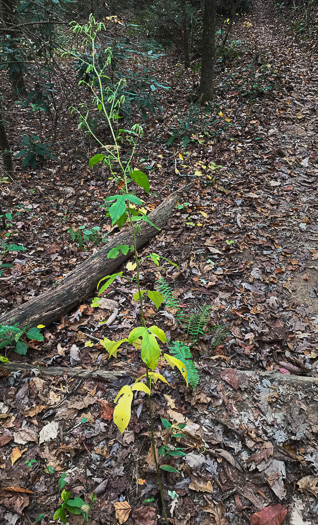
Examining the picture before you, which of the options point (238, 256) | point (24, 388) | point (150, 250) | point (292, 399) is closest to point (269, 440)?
point (292, 399)

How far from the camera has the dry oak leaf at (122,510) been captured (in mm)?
1832

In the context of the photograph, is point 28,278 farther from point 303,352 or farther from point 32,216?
point 303,352

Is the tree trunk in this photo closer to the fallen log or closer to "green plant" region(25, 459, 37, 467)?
the fallen log

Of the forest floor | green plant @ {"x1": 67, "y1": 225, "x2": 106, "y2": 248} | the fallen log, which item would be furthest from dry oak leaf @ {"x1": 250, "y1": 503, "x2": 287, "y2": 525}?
green plant @ {"x1": 67, "y1": 225, "x2": 106, "y2": 248}

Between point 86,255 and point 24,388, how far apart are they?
2.12 meters

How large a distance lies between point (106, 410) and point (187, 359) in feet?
2.67

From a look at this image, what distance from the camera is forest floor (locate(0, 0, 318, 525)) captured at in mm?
1970

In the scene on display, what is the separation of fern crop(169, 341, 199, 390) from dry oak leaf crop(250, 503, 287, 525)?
0.86m

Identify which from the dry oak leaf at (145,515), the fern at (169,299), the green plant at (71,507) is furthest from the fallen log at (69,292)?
the dry oak leaf at (145,515)

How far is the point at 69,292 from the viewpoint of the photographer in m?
3.39

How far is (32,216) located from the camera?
16.8 ft

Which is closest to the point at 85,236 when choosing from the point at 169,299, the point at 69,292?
the point at 69,292

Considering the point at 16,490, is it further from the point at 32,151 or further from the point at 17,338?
the point at 32,151

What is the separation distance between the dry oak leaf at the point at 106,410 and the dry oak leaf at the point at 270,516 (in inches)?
45.0
